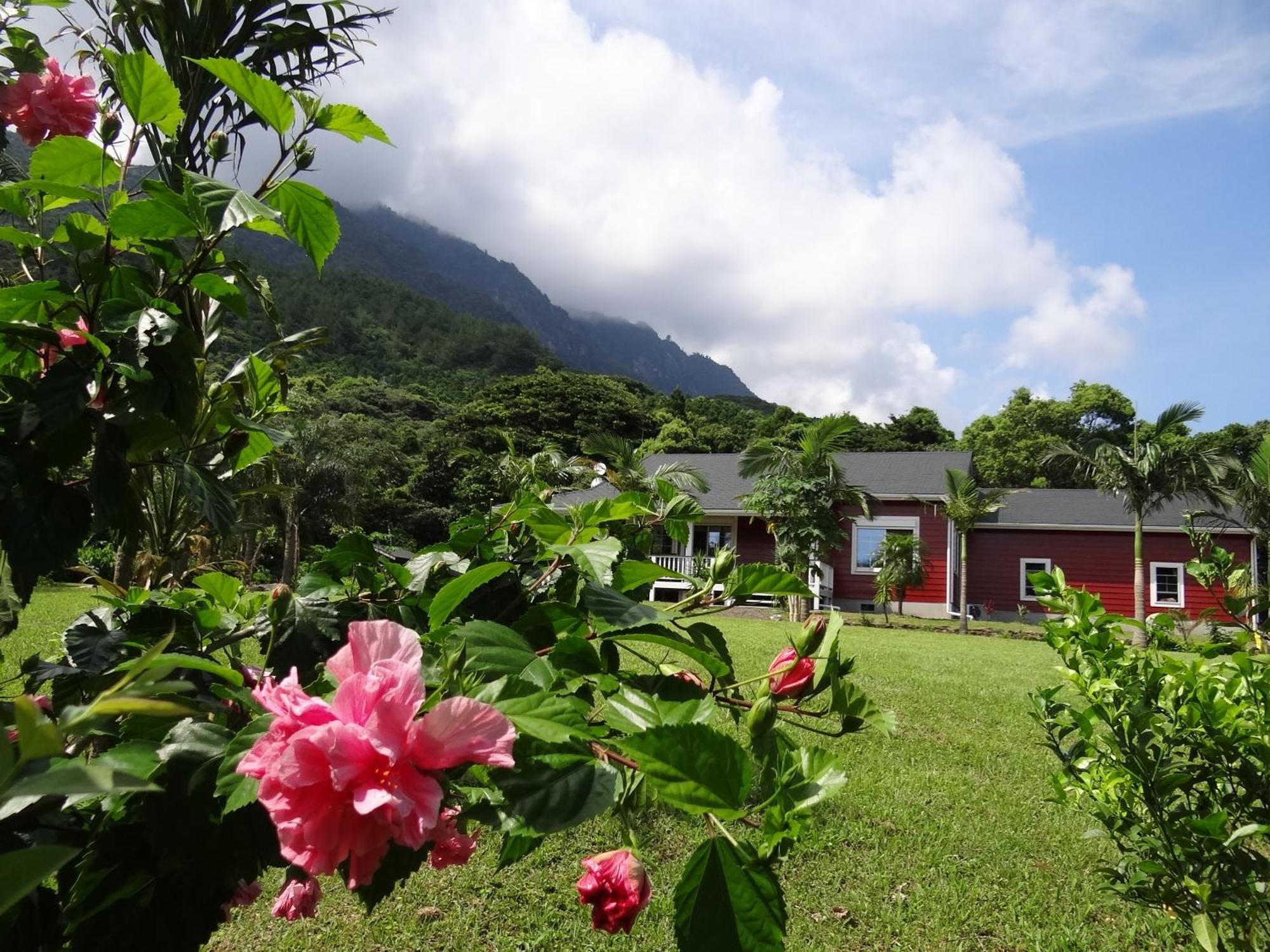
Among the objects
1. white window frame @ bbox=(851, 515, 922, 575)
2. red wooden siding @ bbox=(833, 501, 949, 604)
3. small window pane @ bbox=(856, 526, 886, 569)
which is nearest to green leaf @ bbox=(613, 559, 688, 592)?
red wooden siding @ bbox=(833, 501, 949, 604)

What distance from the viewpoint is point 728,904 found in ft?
1.76

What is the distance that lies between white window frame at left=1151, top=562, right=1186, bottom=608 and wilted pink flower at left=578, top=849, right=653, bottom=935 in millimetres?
19411

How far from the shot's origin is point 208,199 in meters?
0.78

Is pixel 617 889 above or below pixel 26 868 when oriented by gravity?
below

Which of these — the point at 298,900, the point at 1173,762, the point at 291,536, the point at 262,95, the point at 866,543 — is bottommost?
the point at 298,900

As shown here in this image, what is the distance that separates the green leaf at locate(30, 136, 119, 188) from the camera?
82cm

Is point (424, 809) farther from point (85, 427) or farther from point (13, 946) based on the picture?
point (85, 427)

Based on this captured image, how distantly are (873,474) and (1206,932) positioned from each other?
1782cm

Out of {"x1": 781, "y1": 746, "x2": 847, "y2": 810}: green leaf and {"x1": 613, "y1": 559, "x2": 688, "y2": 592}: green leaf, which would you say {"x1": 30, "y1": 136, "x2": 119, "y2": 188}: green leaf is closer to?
{"x1": 613, "y1": 559, "x2": 688, "y2": 592}: green leaf

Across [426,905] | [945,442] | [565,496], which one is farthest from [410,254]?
[426,905]

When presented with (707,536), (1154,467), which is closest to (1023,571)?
(1154,467)

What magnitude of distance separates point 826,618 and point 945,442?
125 ft

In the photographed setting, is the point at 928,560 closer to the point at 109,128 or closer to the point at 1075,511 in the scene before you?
the point at 1075,511

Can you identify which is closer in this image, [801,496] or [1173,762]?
[1173,762]
